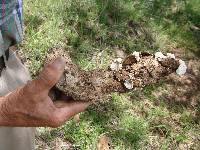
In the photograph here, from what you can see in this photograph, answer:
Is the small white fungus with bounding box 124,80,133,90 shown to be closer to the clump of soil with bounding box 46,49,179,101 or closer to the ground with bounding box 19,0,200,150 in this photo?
the clump of soil with bounding box 46,49,179,101

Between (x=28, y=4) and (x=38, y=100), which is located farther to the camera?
(x=28, y=4)

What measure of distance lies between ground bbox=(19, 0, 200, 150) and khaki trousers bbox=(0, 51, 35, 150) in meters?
0.82

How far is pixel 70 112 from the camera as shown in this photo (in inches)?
69.4

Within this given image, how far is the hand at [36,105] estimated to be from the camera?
5.04 ft

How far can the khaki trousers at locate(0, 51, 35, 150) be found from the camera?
209 cm

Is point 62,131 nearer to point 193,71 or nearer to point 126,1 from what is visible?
point 193,71

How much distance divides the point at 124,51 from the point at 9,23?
80.9 inches

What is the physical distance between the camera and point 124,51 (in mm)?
3971

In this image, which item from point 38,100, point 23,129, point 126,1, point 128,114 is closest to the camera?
point 38,100

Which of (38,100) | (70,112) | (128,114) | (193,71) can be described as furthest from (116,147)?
(38,100)

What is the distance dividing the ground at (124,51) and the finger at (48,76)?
5.00 feet

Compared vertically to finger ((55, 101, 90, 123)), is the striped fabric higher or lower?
higher

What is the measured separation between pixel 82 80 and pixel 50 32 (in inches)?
75.8

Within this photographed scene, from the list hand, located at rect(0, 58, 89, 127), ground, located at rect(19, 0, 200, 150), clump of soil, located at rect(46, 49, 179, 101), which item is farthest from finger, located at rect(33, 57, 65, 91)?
ground, located at rect(19, 0, 200, 150)
